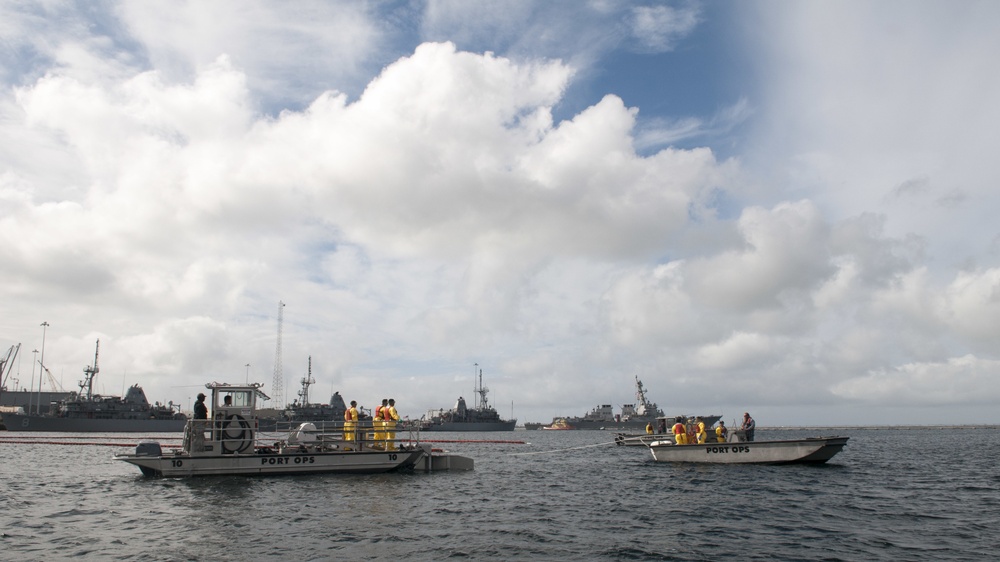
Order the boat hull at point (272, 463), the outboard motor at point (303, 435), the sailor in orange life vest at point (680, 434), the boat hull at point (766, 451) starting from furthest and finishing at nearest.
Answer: the sailor in orange life vest at point (680, 434) → the boat hull at point (766, 451) → the outboard motor at point (303, 435) → the boat hull at point (272, 463)

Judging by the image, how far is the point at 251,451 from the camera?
28.5m

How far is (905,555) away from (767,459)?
67.7 ft

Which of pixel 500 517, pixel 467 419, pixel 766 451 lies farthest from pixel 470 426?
pixel 500 517

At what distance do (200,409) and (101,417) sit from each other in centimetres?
12894

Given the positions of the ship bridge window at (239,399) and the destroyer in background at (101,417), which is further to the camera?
the destroyer in background at (101,417)

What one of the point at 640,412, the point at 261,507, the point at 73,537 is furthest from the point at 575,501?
the point at 640,412

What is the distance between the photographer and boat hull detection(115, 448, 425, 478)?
27312 mm


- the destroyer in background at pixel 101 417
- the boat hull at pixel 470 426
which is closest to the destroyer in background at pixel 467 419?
the boat hull at pixel 470 426

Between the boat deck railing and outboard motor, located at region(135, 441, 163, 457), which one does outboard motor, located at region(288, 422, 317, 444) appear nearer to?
the boat deck railing

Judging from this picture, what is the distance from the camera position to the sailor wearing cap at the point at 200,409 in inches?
1097

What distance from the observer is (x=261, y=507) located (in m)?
20.8

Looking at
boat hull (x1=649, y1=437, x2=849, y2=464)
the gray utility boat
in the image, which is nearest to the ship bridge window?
the gray utility boat

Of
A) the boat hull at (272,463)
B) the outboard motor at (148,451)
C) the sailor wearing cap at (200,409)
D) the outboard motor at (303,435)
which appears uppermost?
the sailor wearing cap at (200,409)

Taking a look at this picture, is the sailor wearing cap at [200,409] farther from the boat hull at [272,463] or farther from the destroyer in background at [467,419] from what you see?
the destroyer in background at [467,419]
